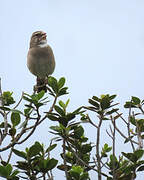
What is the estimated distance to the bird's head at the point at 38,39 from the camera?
653 centimetres

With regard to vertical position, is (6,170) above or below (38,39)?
below

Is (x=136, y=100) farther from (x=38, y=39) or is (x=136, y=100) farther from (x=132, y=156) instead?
(x=38, y=39)

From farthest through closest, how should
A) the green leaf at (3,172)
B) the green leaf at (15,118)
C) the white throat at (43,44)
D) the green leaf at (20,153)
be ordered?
the white throat at (43,44) → the green leaf at (15,118) → the green leaf at (20,153) → the green leaf at (3,172)

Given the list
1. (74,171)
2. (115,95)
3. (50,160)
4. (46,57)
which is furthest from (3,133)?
(46,57)

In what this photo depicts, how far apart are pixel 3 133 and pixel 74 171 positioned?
2.52ft

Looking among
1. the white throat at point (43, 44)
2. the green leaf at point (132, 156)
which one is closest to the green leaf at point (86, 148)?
the green leaf at point (132, 156)

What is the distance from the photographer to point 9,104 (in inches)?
125

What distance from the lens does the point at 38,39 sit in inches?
259

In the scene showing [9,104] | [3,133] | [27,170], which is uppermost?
[9,104]

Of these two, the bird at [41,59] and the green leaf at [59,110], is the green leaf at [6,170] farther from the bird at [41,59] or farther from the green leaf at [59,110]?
the bird at [41,59]

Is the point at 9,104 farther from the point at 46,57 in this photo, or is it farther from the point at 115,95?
the point at 46,57

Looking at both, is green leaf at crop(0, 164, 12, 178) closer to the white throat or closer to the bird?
the bird

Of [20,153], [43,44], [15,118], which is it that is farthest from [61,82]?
[43,44]

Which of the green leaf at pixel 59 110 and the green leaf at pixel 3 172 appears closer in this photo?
the green leaf at pixel 3 172
